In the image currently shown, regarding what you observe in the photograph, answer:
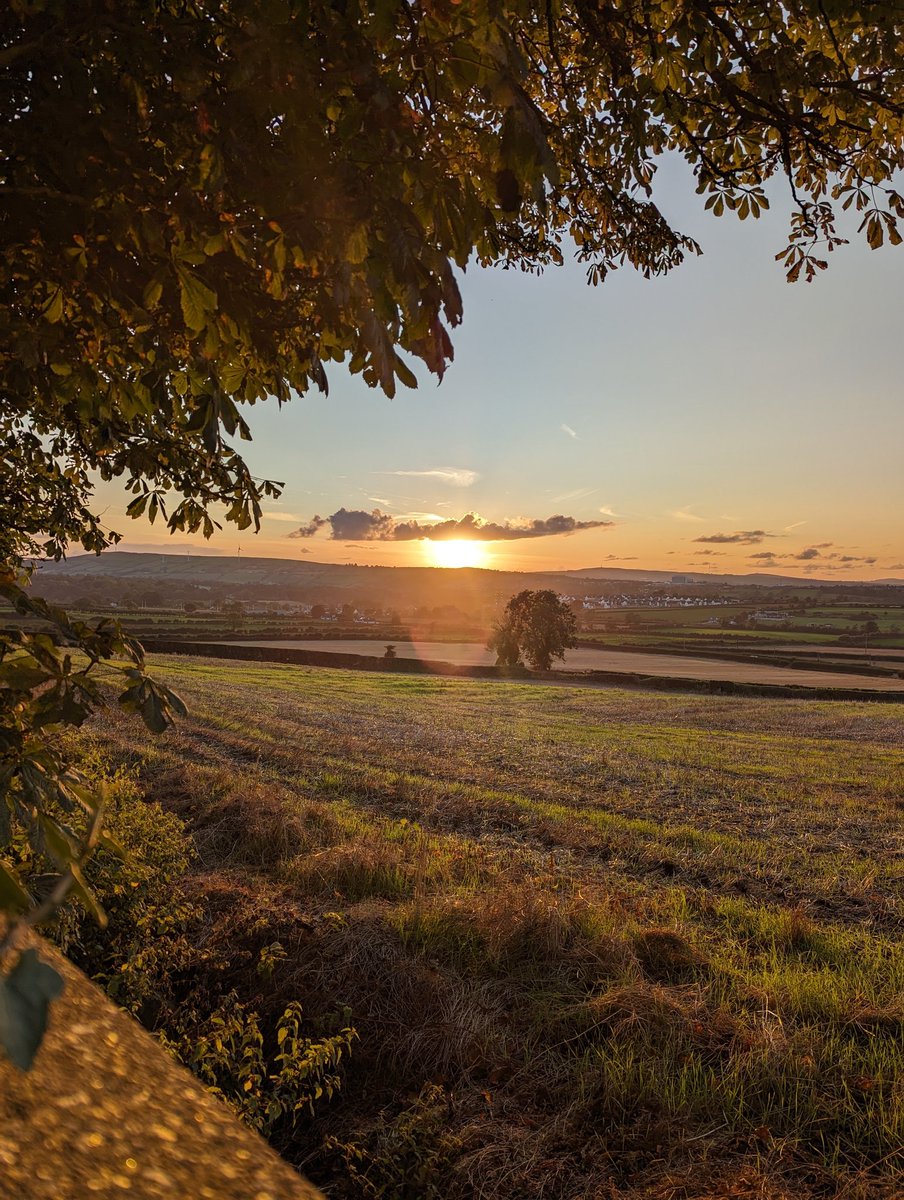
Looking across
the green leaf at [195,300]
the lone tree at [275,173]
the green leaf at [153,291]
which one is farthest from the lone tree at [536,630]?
the green leaf at [195,300]

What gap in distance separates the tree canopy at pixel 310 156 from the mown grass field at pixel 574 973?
3.47 meters

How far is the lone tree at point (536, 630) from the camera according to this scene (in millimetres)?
60719

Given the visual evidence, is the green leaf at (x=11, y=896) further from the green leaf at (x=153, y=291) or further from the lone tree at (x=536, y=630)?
the lone tree at (x=536, y=630)

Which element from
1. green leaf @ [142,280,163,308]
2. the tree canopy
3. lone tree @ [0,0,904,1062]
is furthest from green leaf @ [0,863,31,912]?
green leaf @ [142,280,163,308]

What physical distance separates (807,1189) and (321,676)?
4314 centimetres

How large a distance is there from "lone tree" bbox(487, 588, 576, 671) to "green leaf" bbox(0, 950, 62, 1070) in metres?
60.0

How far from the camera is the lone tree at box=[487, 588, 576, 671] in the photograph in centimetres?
6072

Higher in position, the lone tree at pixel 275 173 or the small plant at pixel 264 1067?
the lone tree at pixel 275 173

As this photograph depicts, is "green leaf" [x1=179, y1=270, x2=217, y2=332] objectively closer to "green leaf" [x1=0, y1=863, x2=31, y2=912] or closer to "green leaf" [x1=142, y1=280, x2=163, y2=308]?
"green leaf" [x1=142, y1=280, x2=163, y2=308]

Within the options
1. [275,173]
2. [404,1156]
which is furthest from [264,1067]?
[275,173]

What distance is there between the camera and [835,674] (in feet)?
198

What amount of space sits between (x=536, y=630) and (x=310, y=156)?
59577 millimetres

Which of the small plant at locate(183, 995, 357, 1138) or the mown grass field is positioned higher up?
the small plant at locate(183, 995, 357, 1138)

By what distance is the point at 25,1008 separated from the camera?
73cm
